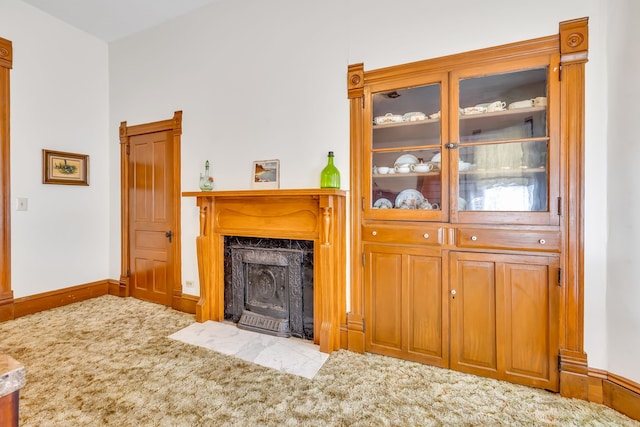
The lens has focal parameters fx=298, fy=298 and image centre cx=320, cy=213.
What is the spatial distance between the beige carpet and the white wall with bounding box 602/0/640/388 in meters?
0.47

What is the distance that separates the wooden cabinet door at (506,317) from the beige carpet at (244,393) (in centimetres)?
12

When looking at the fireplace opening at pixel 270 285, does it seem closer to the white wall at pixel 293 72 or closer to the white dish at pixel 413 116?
the white wall at pixel 293 72

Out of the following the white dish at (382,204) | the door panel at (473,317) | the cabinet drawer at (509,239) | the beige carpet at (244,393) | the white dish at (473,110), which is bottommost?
the beige carpet at (244,393)

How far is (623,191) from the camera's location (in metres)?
1.80

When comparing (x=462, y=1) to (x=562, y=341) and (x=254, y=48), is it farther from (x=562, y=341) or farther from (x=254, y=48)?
(x=562, y=341)

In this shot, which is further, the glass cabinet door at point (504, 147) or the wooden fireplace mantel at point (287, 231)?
the wooden fireplace mantel at point (287, 231)

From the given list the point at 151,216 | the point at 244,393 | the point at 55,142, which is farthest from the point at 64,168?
the point at 244,393

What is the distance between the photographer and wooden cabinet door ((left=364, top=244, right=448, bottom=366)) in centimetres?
229

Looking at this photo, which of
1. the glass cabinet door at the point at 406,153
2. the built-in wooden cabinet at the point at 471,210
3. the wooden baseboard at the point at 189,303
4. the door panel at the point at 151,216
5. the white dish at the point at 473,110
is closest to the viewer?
the built-in wooden cabinet at the point at 471,210

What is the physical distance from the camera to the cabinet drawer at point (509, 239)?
1.99 m

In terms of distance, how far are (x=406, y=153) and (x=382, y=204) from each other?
0.46 metres

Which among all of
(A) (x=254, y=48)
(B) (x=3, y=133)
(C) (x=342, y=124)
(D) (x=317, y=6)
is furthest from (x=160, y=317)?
(D) (x=317, y=6)

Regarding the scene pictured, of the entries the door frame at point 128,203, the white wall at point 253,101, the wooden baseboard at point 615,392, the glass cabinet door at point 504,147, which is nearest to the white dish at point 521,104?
the glass cabinet door at point 504,147

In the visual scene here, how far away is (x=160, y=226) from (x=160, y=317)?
1.10 meters
